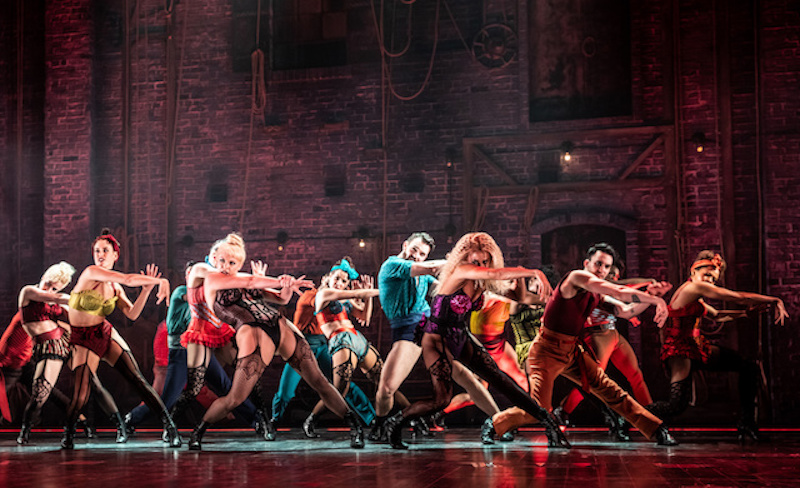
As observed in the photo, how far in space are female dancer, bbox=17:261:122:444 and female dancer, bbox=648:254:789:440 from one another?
15.5 feet

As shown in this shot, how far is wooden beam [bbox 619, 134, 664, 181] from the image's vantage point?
1073 centimetres

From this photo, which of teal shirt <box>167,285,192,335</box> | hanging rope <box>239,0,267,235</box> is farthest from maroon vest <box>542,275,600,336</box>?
hanging rope <box>239,0,267,235</box>

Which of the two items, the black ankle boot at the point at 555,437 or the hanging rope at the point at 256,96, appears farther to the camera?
the hanging rope at the point at 256,96

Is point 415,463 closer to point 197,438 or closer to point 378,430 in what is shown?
point 378,430

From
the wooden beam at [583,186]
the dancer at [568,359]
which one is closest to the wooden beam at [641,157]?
the wooden beam at [583,186]

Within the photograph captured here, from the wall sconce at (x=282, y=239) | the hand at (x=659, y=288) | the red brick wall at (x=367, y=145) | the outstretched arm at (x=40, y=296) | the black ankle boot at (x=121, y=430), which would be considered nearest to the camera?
the hand at (x=659, y=288)

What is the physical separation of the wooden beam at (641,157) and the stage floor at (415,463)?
138 inches

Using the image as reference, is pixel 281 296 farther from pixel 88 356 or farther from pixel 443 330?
pixel 88 356

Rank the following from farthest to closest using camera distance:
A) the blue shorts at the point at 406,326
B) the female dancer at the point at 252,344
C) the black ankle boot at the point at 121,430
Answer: the black ankle boot at the point at 121,430 → the blue shorts at the point at 406,326 → the female dancer at the point at 252,344

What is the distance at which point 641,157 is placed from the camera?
10734 millimetres

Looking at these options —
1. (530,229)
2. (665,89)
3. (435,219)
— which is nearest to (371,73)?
(435,219)

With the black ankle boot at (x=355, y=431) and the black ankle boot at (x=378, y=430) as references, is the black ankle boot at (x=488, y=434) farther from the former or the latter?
the black ankle boot at (x=355, y=431)

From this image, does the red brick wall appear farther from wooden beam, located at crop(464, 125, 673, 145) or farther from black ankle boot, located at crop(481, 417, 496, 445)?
black ankle boot, located at crop(481, 417, 496, 445)

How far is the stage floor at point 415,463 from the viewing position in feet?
16.9
